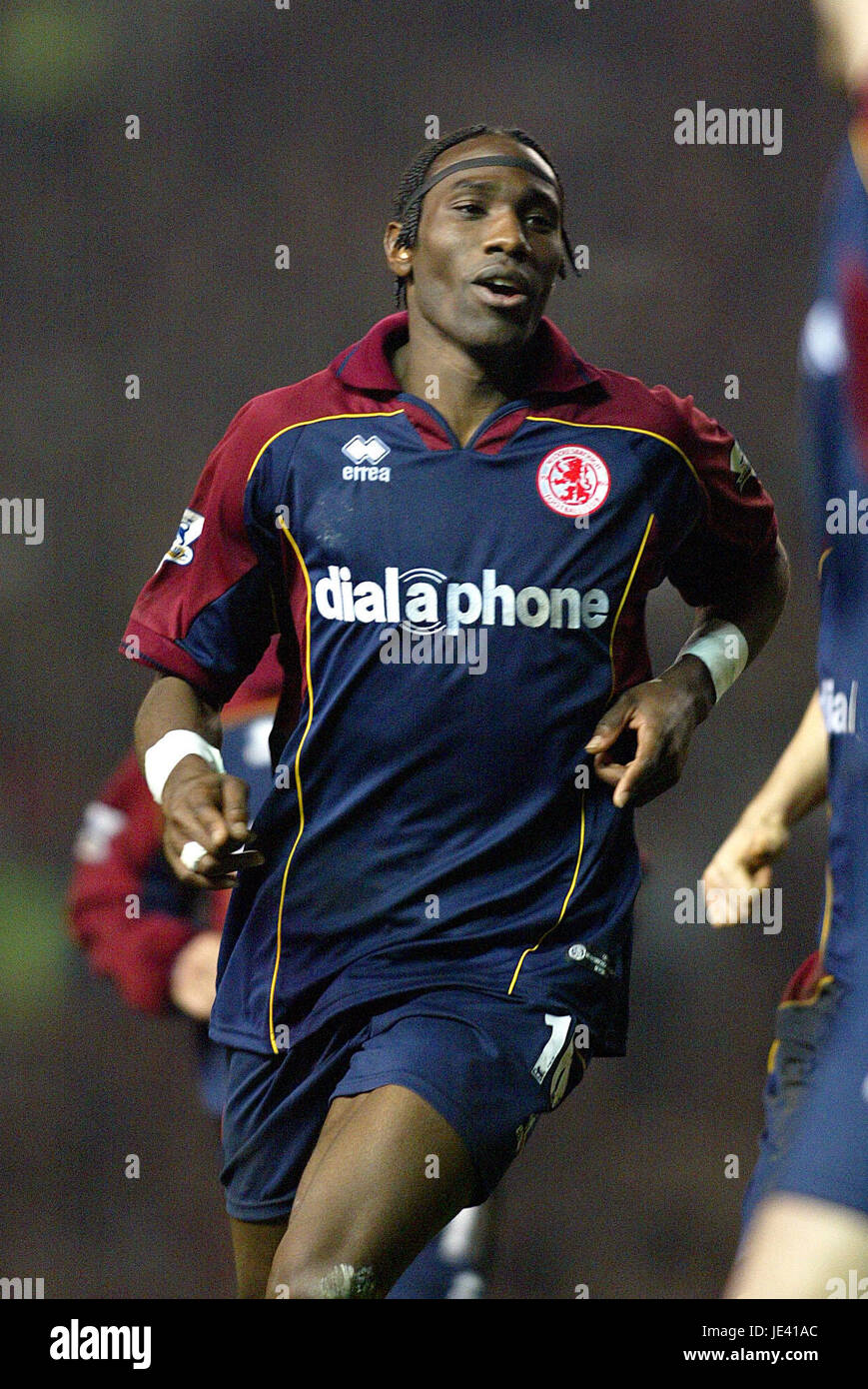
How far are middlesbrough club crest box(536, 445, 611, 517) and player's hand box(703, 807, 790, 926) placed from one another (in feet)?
1.69

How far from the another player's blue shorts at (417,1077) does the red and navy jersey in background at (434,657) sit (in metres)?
0.04

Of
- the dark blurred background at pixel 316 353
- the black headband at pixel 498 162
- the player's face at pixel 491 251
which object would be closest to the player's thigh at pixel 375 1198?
the player's face at pixel 491 251

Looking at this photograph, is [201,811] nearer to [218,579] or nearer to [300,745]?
[300,745]

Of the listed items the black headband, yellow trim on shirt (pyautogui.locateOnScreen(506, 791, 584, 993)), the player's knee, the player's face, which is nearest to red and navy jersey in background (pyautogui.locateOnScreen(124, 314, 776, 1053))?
yellow trim on shirt (pyautogui.locateOnScreen(506, 791, 584, 993))

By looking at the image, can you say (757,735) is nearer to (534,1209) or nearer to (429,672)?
(534,1209)

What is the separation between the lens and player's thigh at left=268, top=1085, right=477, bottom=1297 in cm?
236

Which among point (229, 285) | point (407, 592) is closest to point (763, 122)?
point (229, 285)

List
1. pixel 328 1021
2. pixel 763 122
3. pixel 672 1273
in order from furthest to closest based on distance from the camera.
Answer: pixel 672 1273
pixel 763 122
pixel 328 1021

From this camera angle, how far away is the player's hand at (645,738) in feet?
8.63

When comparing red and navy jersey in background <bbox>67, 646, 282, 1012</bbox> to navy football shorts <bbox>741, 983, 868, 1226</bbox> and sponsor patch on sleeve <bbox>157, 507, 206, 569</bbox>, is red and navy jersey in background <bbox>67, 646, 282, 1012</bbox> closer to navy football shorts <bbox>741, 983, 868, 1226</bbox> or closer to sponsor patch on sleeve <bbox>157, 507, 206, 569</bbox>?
sponsor patch on sleeve <bbox>157, 507, 206, 569</bbox>

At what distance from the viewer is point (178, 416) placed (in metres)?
4.40

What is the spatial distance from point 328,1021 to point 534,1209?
6.51 ft

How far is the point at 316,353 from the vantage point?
171 inches

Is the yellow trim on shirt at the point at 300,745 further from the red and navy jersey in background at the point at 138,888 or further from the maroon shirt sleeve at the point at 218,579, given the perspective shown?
the red and navy jersey in background at the point at 138,888
